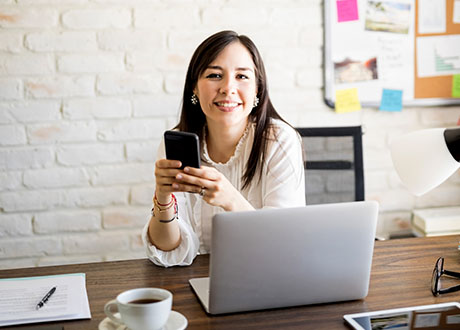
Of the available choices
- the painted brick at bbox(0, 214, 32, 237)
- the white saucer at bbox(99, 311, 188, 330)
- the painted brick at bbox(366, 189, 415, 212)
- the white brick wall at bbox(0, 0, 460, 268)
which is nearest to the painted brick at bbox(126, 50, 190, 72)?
the white brick wall at bbox(0, 0, 460, 268)

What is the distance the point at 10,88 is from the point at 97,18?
40 cm

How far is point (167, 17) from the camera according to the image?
6.91 feet

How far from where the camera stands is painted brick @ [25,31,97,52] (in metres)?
2.04

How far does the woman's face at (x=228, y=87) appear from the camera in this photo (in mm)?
1592

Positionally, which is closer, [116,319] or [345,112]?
[116,319]

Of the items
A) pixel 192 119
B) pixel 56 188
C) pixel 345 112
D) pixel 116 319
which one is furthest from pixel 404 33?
pixel 116 319

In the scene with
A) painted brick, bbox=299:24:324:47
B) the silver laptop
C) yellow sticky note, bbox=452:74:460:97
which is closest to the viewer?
the silver laptop

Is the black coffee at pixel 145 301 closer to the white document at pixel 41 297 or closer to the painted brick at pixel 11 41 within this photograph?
the white document at pixel 41 297

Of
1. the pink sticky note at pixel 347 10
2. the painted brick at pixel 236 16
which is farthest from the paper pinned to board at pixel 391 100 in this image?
the painted brick at pixel 236 16

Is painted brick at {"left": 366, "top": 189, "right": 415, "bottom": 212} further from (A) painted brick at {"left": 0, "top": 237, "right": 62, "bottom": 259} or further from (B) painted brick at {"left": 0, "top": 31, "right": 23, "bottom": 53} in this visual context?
(B) painted brick at {"left": 0, "top": 31, "right": 23, "bottom": 53}

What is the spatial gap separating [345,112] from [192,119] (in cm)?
81

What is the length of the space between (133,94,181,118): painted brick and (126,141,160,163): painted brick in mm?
109

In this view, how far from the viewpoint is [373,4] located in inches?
88.9

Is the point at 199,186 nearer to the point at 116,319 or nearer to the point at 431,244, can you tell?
the point at 116,319
